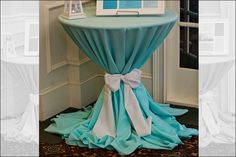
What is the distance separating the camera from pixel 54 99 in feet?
12.0

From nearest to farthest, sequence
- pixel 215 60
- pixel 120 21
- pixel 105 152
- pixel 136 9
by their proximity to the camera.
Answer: pixel 215 60 < pixel 105 152 < pixel 120 21 < pixel 136 9

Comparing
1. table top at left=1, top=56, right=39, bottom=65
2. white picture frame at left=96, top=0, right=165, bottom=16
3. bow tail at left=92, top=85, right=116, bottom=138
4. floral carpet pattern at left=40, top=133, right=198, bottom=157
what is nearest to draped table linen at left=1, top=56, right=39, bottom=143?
table top at left=1, top=56, right=39, bottom=65

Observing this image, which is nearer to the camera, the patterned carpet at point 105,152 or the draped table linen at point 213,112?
the draped table linen at point 213,112

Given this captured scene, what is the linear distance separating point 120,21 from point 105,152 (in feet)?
2.66

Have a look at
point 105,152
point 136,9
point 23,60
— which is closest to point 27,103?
point 23,60

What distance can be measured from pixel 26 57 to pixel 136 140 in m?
1.39

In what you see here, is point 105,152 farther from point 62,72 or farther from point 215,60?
point 215,60

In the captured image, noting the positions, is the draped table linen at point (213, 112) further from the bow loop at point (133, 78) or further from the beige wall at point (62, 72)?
the beige wall at point (62, 72)

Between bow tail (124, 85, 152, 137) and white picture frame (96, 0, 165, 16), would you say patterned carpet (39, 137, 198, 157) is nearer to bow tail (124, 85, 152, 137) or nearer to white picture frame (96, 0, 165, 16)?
bow tail (124, 85, 152, 137)

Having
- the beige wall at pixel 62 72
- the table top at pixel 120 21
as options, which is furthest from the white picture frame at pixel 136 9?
the beige wall at pixel 62 72

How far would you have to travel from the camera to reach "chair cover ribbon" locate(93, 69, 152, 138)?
316 centimetres

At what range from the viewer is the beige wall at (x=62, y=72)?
3504 millimetres

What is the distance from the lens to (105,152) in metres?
3.02

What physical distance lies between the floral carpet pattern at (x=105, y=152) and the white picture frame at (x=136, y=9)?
875 mm
